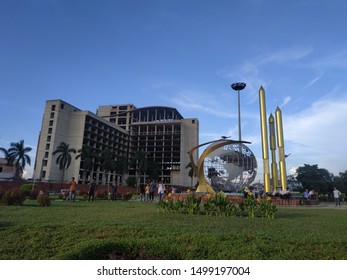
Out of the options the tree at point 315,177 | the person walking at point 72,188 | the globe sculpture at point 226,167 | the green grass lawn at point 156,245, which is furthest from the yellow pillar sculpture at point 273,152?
the green grass lawn at point 156,245

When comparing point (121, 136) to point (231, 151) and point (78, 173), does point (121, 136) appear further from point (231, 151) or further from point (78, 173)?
point (231, 151)

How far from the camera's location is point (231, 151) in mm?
27797

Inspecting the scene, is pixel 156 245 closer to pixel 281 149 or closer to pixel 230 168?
pixel 230 168

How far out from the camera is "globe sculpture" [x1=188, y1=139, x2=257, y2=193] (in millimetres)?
26138

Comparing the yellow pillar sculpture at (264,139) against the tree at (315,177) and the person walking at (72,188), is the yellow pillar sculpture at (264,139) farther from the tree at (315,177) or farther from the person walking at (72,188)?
the person walking at (72,188)

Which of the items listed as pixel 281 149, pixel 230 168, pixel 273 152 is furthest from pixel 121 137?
pixel 230 168

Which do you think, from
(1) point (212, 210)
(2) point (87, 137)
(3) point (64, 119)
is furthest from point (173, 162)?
(1) point (212, 210)

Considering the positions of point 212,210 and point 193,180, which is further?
point 193,180

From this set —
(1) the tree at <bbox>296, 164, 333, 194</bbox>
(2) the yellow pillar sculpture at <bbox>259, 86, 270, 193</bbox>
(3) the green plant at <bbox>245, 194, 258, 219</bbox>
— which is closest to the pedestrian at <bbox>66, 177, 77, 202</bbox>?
→ (3) the green plant at <bbox>245, 194, 258, 219</bbox>

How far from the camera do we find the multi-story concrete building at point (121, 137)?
65125 millimetres

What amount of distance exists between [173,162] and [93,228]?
267 ft

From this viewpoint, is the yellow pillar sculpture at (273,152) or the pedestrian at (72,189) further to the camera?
the yellow pillar sculpture at (273,152)

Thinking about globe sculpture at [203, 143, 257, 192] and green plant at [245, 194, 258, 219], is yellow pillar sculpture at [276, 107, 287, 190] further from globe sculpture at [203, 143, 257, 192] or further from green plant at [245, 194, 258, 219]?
green plant at [245, 194, 258, 219]

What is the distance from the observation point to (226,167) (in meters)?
27.5
